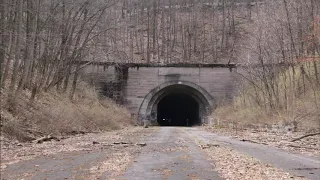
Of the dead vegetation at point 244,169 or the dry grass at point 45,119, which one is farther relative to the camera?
the dry grass at point 45,119

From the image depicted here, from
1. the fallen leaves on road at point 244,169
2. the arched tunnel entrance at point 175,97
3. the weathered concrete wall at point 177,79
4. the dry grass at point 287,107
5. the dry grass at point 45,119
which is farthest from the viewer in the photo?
the arched tunnel entrance at point 175,97

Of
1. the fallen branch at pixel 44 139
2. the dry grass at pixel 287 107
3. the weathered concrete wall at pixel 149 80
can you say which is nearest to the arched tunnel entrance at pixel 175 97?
the weathered concrete wall at pixel 149 80

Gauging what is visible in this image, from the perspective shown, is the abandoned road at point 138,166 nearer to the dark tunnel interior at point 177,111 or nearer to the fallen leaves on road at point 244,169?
the fallen leaves on road at point 244,169

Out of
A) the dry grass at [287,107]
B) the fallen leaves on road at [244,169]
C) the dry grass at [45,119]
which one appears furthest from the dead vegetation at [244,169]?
the dry grass at [287,107]

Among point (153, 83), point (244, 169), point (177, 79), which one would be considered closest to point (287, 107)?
point (244, 169)

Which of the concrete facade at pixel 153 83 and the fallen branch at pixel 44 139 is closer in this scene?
the fallen branch at pixel 44 139

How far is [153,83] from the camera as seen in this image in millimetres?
41000

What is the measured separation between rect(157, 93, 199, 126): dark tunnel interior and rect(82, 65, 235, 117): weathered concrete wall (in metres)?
8.76

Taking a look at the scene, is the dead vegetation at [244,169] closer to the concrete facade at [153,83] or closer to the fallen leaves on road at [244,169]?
the fallen leaves on road at [244,169]

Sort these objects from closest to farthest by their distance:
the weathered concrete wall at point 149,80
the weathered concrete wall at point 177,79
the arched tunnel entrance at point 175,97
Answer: the weathered concrete wall at point 149,80 → the weathered concrete wall at point 177,79 → the arched tunnel entrance at point 175,97

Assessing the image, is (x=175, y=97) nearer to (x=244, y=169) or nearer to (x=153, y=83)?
(x=153, y=83)

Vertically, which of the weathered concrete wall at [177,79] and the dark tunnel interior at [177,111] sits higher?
the weathered concrete wall at [177,79]

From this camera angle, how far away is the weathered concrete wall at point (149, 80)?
132ft

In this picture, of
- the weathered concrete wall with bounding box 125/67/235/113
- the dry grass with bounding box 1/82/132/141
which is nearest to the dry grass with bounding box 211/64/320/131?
the weathered concrete wall with bounding box 125/67/235/113
